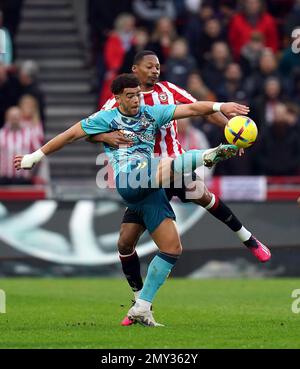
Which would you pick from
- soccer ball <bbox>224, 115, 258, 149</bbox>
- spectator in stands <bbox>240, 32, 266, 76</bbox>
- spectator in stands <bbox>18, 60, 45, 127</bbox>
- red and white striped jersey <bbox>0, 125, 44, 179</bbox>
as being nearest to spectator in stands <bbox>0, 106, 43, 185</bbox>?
red and white striped jersey <bbox>0, 125, 44, 179</bbox>

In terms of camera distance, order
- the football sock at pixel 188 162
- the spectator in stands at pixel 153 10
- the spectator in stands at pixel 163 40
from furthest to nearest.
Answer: the spectator in stands at pixel 153 10 → the spectator in stands at pixel 163 40 → the football sock at pixel 188 162

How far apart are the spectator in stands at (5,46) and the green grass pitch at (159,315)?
558cm

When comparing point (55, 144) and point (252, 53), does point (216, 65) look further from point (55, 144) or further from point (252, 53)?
point (55, 144)

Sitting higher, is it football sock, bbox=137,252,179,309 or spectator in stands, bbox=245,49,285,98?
spectator in stands, bbox=245,49,285,98

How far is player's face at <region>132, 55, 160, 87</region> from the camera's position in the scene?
499 inches

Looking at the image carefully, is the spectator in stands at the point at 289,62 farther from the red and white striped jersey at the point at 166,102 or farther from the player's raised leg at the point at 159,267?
the player's raised leg at the point at 159,267

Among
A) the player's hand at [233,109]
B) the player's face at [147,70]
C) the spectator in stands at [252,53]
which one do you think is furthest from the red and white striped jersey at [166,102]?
the spectator in stands at [252,53]

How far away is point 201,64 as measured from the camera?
2358cm

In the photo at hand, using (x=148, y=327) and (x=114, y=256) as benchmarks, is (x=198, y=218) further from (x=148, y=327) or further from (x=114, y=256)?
(x=148, y=327)

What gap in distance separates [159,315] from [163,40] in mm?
10507

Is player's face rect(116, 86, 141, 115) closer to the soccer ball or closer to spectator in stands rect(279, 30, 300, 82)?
the soccer ball

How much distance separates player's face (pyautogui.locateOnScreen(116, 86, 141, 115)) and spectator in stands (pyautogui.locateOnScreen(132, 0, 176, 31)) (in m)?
12.7

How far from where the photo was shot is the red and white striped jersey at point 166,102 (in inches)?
503

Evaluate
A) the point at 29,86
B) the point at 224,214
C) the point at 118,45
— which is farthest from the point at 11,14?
the point at 224,214
